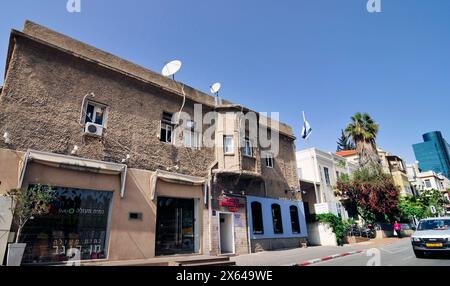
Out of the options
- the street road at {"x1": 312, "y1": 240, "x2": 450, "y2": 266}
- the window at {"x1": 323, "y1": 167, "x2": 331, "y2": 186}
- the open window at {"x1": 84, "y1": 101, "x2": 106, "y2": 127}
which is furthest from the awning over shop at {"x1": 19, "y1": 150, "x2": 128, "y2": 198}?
the window at {"x1": 323, "y1": 167, "x2": 331, "y2": 186}

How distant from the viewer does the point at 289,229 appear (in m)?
19.4

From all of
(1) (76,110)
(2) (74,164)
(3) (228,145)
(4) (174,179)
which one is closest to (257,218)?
(3) (228,145)

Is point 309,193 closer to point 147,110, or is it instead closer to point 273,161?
point 273,161

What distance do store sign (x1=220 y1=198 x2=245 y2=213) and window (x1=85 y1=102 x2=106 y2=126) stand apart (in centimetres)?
798

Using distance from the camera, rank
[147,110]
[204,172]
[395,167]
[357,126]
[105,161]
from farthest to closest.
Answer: [395,167]
[357,126]
[204,172]
[147,110]
[105,161]

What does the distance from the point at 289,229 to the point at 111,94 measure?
589 inches

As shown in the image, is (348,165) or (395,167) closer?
(348,165)

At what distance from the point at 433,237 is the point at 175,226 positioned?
11307 mm

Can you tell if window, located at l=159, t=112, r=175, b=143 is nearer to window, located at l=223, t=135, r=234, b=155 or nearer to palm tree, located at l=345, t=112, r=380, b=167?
window, located at l=223, t=135, r=234, b=155

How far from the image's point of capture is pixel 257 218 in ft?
57.9

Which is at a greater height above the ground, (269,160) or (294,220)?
(269,160)

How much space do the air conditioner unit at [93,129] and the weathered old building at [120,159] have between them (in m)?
0.04

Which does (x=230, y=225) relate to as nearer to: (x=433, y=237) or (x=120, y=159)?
(x=120, y=159)

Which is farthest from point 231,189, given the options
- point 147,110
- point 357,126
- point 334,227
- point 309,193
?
point 357,126
